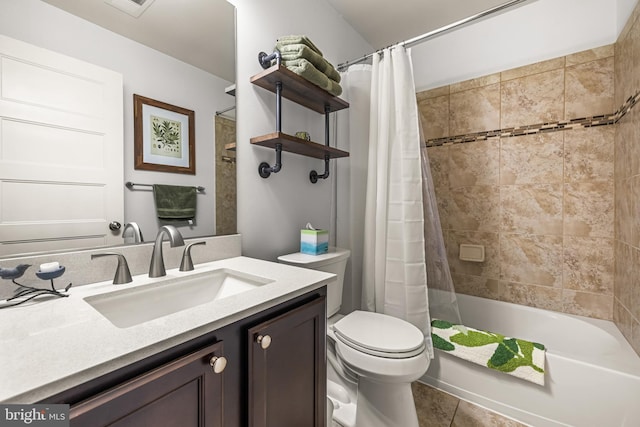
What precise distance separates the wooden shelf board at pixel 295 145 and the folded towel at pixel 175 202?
399 millimetres

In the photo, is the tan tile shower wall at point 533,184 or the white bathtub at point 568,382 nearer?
the white bathtub at point 568,382

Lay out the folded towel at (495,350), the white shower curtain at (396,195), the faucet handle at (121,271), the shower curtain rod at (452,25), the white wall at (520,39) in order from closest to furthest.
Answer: the faucet handle at (121,271) < the folded towel at (495,350) < the shower curtain rod at (452,25) < the white shower curtain at (396,195) < the white wall at (520,39)

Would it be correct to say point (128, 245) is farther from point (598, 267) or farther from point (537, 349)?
point (598, 267)

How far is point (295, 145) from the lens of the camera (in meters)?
1.48

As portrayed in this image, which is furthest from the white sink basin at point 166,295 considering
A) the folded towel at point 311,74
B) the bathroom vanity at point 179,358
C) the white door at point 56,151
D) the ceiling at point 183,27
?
the folded towel at point 311,74

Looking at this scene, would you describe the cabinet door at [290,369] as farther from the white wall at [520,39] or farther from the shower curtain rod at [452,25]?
the white wall at [520,39]

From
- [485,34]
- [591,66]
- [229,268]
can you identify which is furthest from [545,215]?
[229,268]

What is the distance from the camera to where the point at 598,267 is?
5.75 ft

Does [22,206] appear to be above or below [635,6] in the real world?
below

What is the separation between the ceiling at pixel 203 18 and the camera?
936mm

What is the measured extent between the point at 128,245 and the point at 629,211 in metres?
2.34

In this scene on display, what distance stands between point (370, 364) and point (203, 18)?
64.6 inches

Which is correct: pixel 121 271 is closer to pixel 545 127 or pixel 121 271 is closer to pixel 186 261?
pixel 186 261

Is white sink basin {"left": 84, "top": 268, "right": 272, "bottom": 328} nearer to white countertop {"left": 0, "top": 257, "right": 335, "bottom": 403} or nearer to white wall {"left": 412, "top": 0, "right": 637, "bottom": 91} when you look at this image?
white countertop {"left": 0, "top": 257, "right": 335, "bottom": 403}
